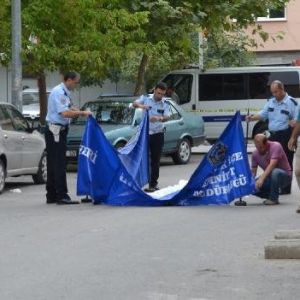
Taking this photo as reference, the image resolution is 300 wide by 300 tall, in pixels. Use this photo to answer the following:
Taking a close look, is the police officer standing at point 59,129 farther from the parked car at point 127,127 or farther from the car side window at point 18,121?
the parked car at point 127,127

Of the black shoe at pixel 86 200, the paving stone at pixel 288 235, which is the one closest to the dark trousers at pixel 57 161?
the black shoe at pixel 86 200

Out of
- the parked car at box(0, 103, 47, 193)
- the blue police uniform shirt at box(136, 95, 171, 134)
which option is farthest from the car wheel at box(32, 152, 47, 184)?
the blue police uniform shirt at box(136, 95, 171, 134)

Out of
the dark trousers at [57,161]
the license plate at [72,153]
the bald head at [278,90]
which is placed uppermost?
the bald head at [278,90]

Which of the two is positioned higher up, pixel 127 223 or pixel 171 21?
pixel 171 21

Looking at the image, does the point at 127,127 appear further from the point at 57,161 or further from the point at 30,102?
the point at 30,102

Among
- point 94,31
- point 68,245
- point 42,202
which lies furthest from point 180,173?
point 68,245

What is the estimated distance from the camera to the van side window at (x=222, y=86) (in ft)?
83.8

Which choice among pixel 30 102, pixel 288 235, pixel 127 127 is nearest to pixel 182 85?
pixel 127 127

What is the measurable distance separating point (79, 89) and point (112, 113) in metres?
19.6

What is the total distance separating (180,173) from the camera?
19.1 m

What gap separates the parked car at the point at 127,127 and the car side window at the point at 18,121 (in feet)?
9.04

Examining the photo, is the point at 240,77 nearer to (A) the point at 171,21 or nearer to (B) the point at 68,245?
(A) the point at 171,21

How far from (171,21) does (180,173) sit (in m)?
6.19

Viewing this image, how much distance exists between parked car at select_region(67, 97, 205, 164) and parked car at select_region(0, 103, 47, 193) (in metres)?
2.35
